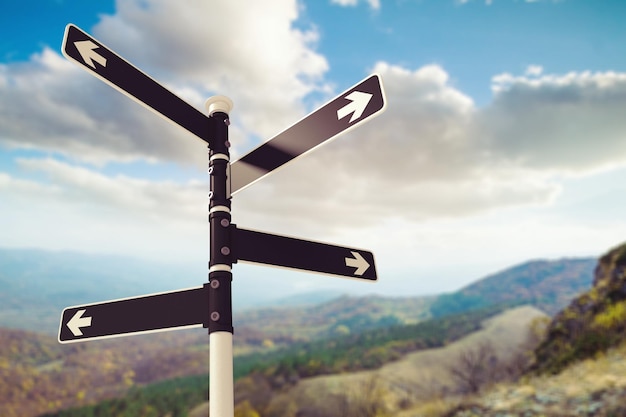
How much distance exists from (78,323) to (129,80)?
144 cm

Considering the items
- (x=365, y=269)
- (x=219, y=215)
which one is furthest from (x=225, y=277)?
(x=365, y=269)

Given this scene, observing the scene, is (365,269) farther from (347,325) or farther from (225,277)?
(347,325)

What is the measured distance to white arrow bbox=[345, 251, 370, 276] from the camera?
9.03 ft

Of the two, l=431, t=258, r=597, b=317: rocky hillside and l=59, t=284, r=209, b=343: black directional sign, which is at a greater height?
l=431, t=258, r=597, b=317: rocky hillside

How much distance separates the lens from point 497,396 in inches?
437

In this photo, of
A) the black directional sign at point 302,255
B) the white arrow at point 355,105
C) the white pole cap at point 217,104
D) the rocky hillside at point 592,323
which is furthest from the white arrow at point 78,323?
the rocky hillside at point 592,323

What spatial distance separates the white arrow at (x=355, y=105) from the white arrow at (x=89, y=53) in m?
1.31

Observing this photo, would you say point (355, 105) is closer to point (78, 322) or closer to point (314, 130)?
point (314, 130)

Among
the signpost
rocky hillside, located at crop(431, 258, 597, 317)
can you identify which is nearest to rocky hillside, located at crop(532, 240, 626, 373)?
the signpost

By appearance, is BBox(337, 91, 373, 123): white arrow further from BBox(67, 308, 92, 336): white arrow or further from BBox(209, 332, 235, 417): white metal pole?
BBox(67, 308, 92, 336): white arrow

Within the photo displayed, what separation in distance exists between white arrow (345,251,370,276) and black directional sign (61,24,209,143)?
1099 mm

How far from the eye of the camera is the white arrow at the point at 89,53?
2.41 meters

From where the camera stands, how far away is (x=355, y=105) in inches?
95.3

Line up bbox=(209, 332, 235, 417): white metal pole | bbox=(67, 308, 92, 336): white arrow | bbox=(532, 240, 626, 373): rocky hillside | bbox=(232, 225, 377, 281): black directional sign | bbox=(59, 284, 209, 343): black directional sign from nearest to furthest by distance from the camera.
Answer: bbox=(209, 332, 235, 417): white metal pole → bbox=(59, 284, 209, 343): black directional sign → bbox=(232, 225, 377, 281): black directional sign → bbox=(67, 308, 92, 336): white arrow → bbox=(532, 240, 626, 373): rocky hillside
